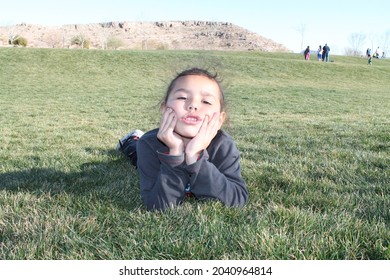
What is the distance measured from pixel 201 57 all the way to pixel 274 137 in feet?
11.2

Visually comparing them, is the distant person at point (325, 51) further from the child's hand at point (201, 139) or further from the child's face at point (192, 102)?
the child's hand at point (201, 139)

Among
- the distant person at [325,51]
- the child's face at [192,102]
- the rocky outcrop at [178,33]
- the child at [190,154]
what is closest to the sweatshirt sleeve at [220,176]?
the child at [190,154]

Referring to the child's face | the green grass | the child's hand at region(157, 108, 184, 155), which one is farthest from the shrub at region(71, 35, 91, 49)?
the child's hand at region(157, 108, 184, 155)

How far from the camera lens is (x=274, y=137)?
7.51 metres

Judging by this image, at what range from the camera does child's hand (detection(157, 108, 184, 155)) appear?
2934 millimetres

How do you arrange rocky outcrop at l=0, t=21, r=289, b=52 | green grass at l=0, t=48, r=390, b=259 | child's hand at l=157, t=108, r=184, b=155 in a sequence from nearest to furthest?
green grass at l=0, t=48, r=390, b=259 → child's hand at l=157, t=108, r=184, b=155 → rocky outcrop at l=0, t=21, r=289, b=52

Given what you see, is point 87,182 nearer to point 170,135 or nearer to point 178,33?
point 170,135

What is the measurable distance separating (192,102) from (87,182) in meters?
1.70

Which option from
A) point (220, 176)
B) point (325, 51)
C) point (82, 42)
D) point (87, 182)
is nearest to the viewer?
point (220, 176)

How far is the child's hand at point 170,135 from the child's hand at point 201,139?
0.25ft

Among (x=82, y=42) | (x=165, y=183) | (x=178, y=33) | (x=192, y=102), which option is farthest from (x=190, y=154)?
(x=178, y=33)

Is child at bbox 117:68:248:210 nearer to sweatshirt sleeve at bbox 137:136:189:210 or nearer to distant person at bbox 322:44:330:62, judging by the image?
sweatshirt sleeve at bbox 137:136:189:210

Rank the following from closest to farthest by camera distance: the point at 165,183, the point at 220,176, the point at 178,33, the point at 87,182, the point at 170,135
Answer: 1. the point at 170,135
2. the point at 165,183
3. the point at 220,176
4. the point at 87,182
5. the point at 178,33

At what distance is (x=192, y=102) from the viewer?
3.14 m
